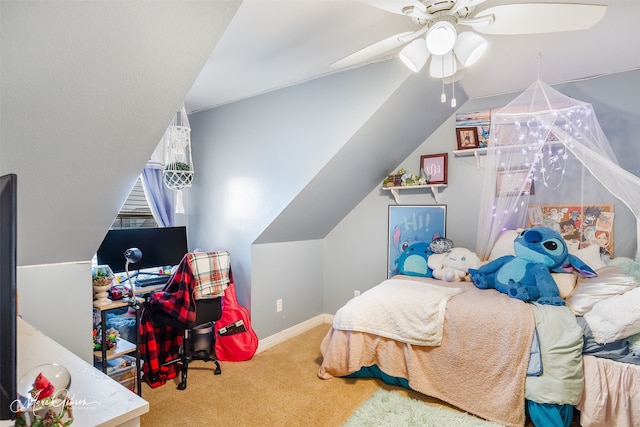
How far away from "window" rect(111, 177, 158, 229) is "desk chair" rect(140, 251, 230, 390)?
3.12 feet

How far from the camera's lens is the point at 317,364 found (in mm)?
2852

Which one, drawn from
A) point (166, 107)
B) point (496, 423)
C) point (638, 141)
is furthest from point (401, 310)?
point (638, 141)

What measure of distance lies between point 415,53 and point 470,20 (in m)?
0.28

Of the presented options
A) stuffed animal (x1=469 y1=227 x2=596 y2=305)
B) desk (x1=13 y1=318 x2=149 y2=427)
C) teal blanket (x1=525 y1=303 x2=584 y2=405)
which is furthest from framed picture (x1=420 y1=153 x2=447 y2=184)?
desk (x1=13 y1=318 x2=149 y2=427)

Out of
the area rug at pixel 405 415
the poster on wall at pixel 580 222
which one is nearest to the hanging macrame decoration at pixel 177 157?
Answer: the area rug at pixel 405 415

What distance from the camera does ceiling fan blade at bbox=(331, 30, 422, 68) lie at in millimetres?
1632

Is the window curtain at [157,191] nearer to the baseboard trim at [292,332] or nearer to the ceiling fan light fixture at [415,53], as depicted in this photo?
the baseboard trim at [292,332]

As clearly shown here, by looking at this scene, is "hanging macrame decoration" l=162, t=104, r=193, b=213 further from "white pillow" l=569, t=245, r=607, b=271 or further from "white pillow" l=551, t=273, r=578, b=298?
"white pillow" l=569, t=245, r=607, b=271

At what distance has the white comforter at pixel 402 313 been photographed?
88.3 inches

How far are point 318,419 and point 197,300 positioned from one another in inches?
47.9

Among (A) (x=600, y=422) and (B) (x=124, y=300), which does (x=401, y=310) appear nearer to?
(A) (x=600, y=422)

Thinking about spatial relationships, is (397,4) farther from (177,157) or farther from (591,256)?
(591,256)

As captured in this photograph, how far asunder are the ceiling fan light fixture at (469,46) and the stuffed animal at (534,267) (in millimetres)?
1496

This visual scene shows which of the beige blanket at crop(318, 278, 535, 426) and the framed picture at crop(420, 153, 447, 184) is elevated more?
the framed picture at crop(420, 153, 447, 184)
